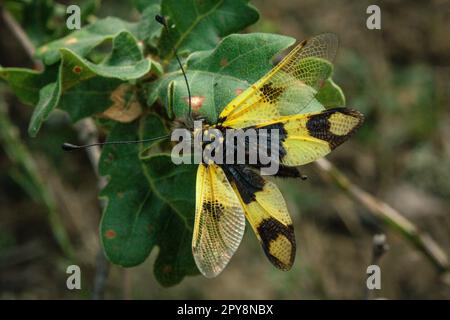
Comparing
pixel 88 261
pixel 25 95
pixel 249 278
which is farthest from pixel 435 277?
pixel 25 95

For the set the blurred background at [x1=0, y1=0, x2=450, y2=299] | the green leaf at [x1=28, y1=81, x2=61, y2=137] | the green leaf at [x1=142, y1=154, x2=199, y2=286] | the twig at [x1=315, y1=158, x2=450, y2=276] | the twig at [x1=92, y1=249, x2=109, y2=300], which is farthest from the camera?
the blurred background at [x1=0, y1=0, x2=450, y2=299]

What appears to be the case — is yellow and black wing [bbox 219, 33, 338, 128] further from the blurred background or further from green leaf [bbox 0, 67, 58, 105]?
the blurred background

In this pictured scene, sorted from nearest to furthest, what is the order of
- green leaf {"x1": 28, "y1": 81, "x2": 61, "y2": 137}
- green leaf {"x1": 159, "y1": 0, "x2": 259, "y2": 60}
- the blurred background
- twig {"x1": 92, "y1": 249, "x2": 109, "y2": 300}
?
green leaf {"x1": 28, "y1": 81, "x2": 61, "y2": 137} < green leaf {"x1": 159, "y1": 0, "x2": 259, "y2": 60} < twig {"x1": 92, "y1": 249, "x2": 109, "y2": 300} < the blurred background

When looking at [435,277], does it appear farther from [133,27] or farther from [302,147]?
[133,27]

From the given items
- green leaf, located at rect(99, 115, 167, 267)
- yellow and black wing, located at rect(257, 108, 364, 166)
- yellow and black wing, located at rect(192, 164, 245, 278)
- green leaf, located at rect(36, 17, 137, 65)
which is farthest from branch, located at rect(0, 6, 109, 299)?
yellow and black wing, located at rect(257, 108, 364, 166)

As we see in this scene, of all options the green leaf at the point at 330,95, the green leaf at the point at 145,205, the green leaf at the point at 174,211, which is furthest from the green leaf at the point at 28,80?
the green leaf at the point at 330,95

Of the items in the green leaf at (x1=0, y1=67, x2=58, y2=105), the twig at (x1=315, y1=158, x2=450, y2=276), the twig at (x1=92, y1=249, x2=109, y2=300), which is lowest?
the twig at (x1=92, y1=249, x2=109, y2=300)

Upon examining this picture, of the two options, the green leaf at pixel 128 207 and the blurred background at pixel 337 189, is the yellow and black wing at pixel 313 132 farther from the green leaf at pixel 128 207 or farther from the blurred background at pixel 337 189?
the blurred background at pixel 337 189
